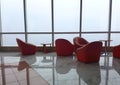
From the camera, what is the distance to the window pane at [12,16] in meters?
9.36

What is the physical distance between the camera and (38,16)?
31.3 ft

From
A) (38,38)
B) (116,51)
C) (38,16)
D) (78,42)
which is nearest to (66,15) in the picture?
(38,16)

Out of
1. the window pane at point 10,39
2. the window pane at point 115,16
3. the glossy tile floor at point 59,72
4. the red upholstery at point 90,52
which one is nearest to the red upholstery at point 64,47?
the glossy tile floor at point 59,72

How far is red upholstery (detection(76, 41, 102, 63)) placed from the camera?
6.59 meters

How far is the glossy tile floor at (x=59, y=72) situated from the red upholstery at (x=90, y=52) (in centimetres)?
21

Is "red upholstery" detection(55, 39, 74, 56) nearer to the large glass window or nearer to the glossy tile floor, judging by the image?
the glossy tile floor

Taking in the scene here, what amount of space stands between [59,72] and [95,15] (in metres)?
4.68

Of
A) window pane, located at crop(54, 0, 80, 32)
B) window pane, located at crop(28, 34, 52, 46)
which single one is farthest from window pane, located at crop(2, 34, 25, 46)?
window pane, located at crop(54, 0, 80, 32)

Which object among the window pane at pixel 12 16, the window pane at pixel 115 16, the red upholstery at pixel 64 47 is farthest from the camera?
the window pane at pixel 12 16

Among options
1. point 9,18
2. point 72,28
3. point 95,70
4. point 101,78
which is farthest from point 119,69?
point 9,18

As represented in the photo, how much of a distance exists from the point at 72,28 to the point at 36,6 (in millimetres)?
1935

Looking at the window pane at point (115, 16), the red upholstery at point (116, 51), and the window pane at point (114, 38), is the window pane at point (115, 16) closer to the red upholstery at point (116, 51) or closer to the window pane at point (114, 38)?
the window pane at point (114, 38)

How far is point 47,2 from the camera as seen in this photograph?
9227mm

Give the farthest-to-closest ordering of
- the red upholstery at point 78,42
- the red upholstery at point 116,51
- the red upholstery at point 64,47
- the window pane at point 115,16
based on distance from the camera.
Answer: the window pane at point 115,16, the red upholstery at point 64,47, the red upholstery at point 78,42, the red upholstery at point 116,51
